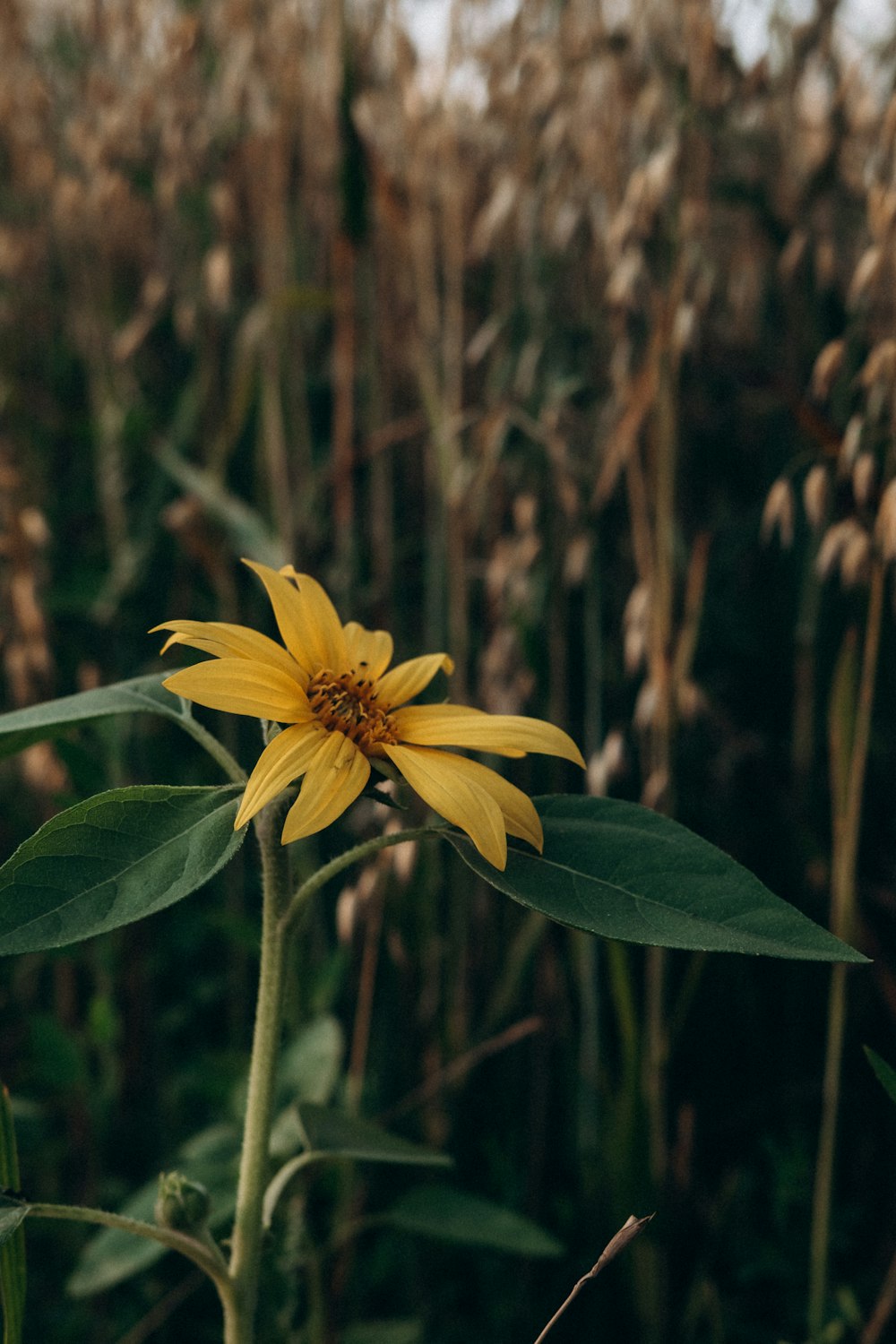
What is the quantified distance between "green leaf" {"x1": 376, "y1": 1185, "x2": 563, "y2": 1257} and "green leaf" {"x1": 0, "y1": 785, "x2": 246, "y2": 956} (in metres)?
0.48

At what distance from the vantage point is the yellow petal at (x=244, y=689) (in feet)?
1.52

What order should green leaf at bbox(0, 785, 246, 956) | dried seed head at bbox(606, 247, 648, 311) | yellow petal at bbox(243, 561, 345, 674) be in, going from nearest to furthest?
green leaf at bbox(0, 785, 246, 956) < yellow petal at bbox(243, 561, 345, 674) < dried seed head at bbox(606, 247, 648, 311)

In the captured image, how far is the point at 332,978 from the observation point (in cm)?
103

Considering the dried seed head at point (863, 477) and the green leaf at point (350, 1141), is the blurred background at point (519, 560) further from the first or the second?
the green leaf at point (350, 1141)

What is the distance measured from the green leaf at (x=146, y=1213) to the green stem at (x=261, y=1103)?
28 cm

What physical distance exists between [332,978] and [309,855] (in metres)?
0.12

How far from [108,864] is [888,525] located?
61cm

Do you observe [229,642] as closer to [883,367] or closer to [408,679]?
[408,679]

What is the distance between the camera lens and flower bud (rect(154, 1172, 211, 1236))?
50cm

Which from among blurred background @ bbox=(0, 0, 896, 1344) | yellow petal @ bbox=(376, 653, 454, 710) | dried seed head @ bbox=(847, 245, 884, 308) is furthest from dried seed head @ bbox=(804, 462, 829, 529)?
yellow petal @ bbox=(376, 653, 454, 710)

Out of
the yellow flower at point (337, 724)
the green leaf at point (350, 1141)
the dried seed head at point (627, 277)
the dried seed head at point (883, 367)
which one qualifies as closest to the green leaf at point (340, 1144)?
the green leaf at point (350, 1141)

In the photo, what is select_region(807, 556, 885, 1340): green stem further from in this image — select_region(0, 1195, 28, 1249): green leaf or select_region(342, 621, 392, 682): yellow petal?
select_region(0, 1195, 28, 1249): green leaf

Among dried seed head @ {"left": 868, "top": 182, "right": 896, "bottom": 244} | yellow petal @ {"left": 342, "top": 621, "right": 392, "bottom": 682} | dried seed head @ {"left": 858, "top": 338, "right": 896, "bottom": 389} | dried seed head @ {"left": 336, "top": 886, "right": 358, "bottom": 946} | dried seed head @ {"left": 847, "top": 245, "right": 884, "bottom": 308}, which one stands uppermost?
dried seed head @ {"left": 868, "top": 182, "right": 896, "bottom": 244}

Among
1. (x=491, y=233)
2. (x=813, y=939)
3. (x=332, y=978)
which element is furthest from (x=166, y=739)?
(x=813, y=939)
